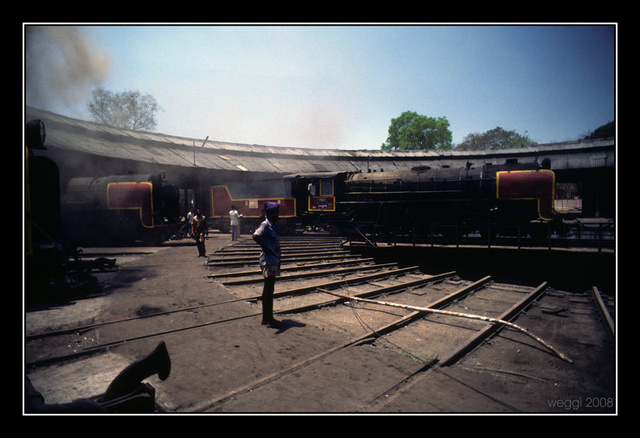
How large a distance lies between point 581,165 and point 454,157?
Result: 873 cm

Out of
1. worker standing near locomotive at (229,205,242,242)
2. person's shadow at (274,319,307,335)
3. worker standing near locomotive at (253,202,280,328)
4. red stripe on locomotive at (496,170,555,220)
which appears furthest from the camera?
worker standing near locomotive at (229,205,242,242)

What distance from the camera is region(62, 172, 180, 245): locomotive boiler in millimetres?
13344

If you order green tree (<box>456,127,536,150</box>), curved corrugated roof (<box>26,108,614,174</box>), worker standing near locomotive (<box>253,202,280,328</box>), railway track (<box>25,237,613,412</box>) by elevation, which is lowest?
railway track (<box>25,237,613,412</box>)

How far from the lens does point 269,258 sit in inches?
182

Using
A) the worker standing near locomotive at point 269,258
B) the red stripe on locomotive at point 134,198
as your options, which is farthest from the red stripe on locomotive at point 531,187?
the red stripe on locomotive at point 134,198

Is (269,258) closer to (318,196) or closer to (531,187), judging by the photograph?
(531,187)

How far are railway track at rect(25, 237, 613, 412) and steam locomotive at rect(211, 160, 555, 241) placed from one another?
3949 millimetres

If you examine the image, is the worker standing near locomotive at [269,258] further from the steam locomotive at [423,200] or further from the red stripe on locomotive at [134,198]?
the red stripe on locomotive at [134,198]

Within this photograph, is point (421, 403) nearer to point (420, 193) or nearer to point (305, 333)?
point (305, 333)

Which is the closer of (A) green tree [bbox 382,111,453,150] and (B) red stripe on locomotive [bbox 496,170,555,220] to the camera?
(B) red stripe on locomotive [bbox 496,170,555,220]

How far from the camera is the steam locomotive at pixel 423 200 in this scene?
37.4 feet

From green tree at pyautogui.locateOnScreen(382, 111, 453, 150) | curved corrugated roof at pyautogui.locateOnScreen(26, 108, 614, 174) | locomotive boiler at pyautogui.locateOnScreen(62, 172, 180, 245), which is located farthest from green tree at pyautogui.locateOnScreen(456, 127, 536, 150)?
locomotive boiler at pyautogui.locateOnScreen(62, 172, 180, 245)

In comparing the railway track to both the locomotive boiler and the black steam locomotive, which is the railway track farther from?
the locomotive boiler

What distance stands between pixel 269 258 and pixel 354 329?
162 centimetres
